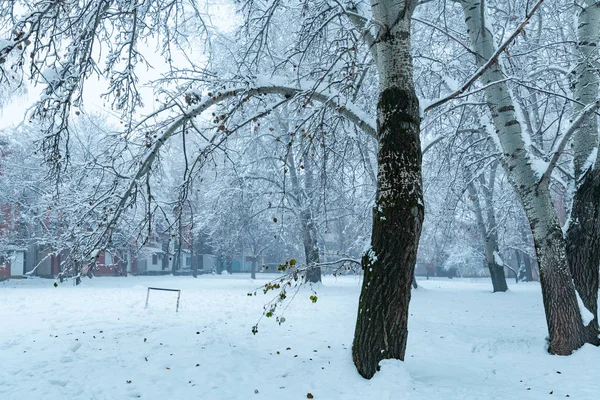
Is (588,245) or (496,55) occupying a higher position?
(496,55)

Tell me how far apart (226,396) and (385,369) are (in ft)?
5.83

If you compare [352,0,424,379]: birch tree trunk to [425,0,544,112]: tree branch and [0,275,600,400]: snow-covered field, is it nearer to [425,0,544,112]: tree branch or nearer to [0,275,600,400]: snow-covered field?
[0,275,600,400]: snow-covered field

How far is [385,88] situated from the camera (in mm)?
4891

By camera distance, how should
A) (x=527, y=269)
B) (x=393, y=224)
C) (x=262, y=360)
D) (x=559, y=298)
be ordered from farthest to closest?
(x=527, y=269), (x=262, y=360), (x=559, y=298), (x=393, y=224)

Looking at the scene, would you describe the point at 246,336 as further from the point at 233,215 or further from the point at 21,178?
the point at 21,178

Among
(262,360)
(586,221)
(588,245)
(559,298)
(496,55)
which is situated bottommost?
(262,360)

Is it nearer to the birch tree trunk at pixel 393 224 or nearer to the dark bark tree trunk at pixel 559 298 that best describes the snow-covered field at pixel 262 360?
the dark bark tree trunk at pixel 559 298

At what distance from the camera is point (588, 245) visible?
645 centimetres

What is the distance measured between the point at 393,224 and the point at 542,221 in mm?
2878

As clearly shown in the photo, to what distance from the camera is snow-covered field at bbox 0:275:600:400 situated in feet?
15.5

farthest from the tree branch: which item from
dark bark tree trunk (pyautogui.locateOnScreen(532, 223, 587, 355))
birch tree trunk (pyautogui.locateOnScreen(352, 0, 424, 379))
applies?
dark bark tree trunk (pyautogui.locateOnScreen(532, 223, 587, 355))

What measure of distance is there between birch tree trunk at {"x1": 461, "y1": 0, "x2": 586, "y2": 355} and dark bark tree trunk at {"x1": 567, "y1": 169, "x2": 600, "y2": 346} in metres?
0.66

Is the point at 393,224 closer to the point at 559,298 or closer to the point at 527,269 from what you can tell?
the point at 559,298

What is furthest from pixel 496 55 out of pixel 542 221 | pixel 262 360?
pixel 262 360
